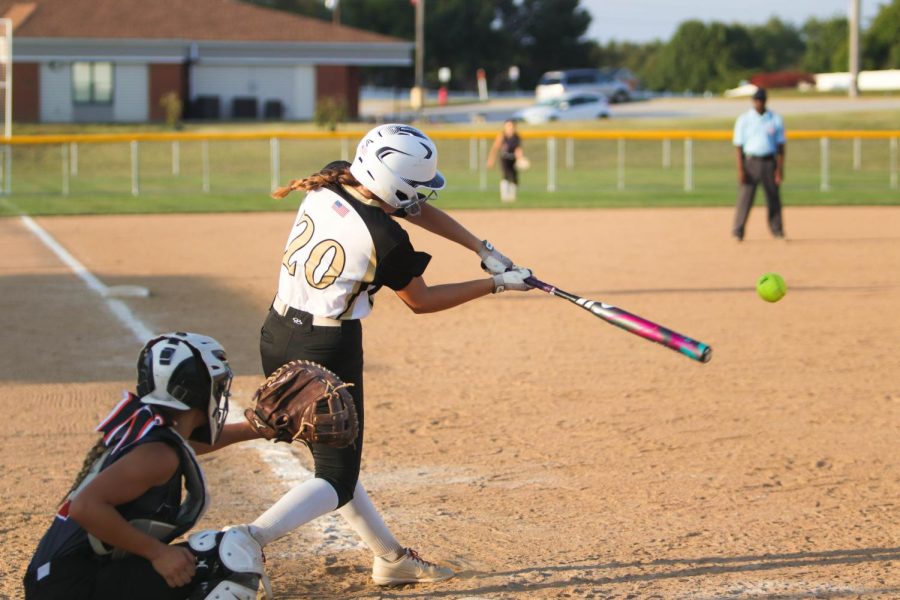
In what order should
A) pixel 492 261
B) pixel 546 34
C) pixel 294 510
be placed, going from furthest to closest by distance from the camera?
pixel 546 34
pixel 492 261
pixel 294 510

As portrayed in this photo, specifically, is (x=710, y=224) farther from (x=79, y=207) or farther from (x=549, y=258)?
(x=79, y=207)

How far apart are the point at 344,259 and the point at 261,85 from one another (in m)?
49.2

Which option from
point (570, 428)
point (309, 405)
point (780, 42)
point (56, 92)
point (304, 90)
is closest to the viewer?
point (309, 405)

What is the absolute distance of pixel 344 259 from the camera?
170 inches

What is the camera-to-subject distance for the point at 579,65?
85.6 meters

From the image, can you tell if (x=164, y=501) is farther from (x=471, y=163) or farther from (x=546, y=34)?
(x=546, y=34)

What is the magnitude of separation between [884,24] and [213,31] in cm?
4650

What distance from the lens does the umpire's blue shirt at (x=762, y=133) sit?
637 inches

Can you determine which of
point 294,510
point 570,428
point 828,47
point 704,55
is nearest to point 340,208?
point 294,510

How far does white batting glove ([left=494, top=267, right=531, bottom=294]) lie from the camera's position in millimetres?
4672

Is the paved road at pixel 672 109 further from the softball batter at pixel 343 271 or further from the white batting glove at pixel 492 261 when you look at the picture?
the softball batter at pixel 343 271

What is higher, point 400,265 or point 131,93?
point 131,93

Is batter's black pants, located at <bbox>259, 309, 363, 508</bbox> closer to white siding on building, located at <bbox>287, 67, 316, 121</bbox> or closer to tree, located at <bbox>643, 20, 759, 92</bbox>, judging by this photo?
white siding on building, located at <bbox>287, 67, 316, 121</bbox>

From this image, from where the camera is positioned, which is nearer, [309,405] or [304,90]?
[309,405]
